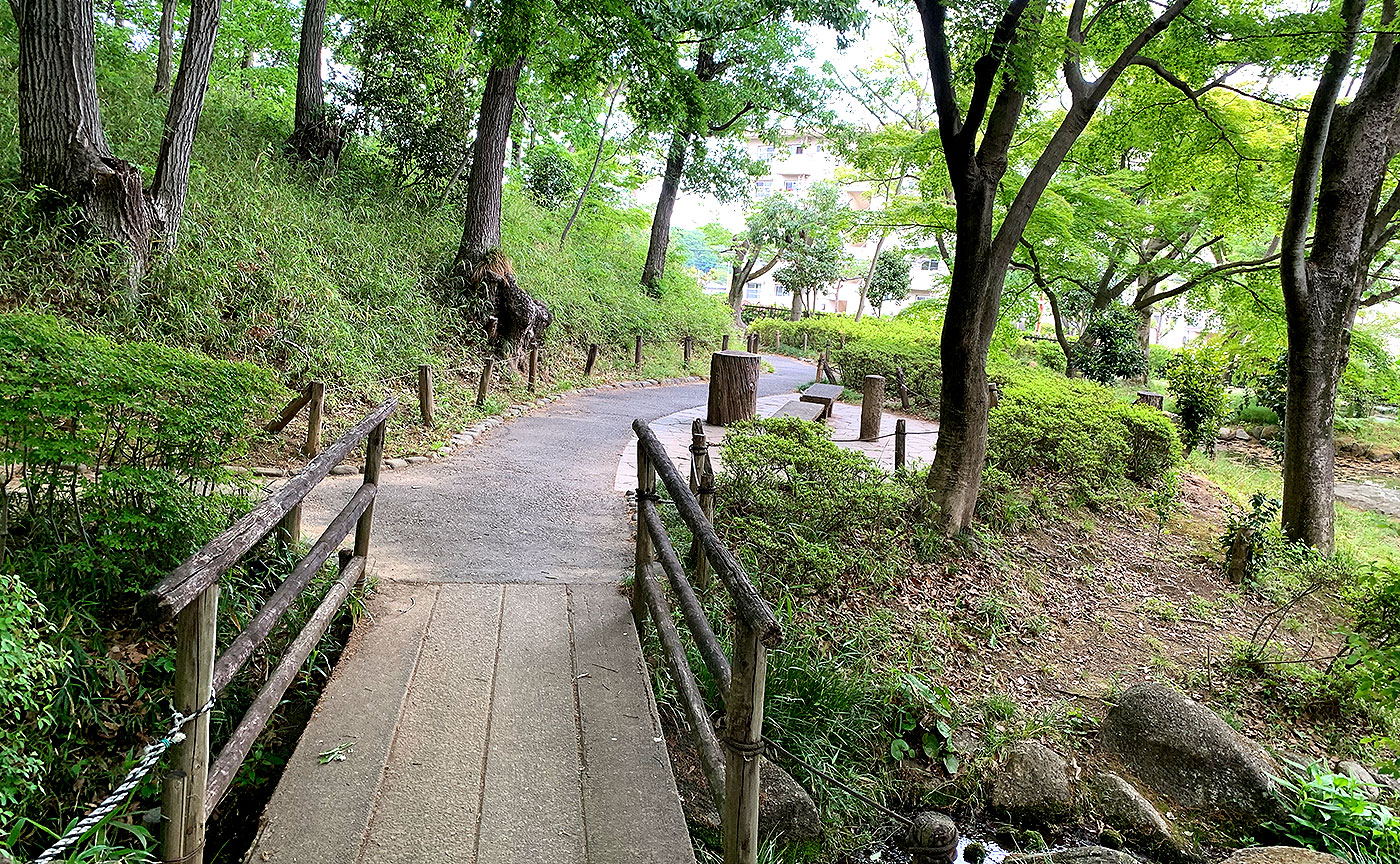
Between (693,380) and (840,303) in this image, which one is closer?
(693,380)

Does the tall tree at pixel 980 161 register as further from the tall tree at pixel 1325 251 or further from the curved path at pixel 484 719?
the curved path at pixel 484 719

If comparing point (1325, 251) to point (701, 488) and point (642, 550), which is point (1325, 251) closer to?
point (701, 488)

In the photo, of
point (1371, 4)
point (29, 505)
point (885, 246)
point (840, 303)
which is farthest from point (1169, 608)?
point (840, 303)

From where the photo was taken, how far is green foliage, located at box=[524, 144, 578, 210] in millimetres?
20750

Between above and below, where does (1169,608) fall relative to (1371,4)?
below

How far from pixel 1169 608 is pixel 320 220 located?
11.5 metres

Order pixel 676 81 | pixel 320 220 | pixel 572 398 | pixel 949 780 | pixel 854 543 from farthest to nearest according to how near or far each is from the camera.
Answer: pixel 572 398 → pixel 320 220 → pixel 676 81 → pixel 854 543 → pixel 949 780

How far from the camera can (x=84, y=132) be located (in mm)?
7270

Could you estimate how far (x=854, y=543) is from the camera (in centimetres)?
623

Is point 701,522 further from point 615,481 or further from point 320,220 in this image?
point 320,220

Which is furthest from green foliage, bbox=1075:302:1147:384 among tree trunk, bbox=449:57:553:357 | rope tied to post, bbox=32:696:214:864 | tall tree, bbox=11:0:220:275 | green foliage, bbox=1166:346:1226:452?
rope tied to post, bbox=32:696:214:864

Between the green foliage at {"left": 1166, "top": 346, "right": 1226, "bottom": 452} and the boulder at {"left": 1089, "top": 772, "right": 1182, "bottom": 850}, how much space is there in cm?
1007

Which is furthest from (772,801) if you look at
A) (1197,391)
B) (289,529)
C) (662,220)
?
(662,220)

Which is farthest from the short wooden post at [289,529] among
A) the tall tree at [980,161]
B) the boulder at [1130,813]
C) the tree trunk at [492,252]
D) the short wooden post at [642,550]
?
the tree trunk at [492,252]
